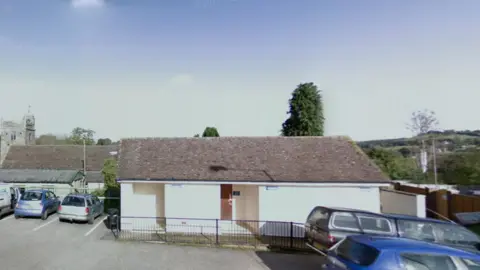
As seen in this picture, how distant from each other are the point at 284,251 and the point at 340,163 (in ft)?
18.2

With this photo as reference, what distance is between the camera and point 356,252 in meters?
6.97

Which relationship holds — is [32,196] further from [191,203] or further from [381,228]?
[381,228]

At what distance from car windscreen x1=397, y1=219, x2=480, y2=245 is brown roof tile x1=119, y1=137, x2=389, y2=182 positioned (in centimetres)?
437

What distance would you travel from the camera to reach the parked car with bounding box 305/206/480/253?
10.0 m

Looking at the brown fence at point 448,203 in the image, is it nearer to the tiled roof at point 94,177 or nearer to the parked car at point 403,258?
the parked car at point 403,258

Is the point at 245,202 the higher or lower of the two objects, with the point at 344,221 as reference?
lower

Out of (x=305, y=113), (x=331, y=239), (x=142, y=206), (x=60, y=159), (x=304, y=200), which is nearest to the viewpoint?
(x=331, y=239)

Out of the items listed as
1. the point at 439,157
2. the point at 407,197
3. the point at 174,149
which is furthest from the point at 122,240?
the point at 439,157

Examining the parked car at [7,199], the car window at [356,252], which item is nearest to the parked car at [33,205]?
the parked car at [7,199]

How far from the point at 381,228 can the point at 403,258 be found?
4.32m

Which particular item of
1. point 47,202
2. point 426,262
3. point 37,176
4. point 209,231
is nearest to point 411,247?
point 426,262

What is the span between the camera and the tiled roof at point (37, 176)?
2520cm

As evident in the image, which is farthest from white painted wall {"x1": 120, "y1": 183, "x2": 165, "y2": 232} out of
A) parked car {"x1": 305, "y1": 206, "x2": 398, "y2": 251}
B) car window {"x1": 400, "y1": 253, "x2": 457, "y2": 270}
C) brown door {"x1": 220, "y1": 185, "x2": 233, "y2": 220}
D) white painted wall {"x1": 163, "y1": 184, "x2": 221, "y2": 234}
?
car window {"x1": 400, "y1": 253, "x2": 457, "y2": 270}

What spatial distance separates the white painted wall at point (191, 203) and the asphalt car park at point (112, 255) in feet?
7.95
